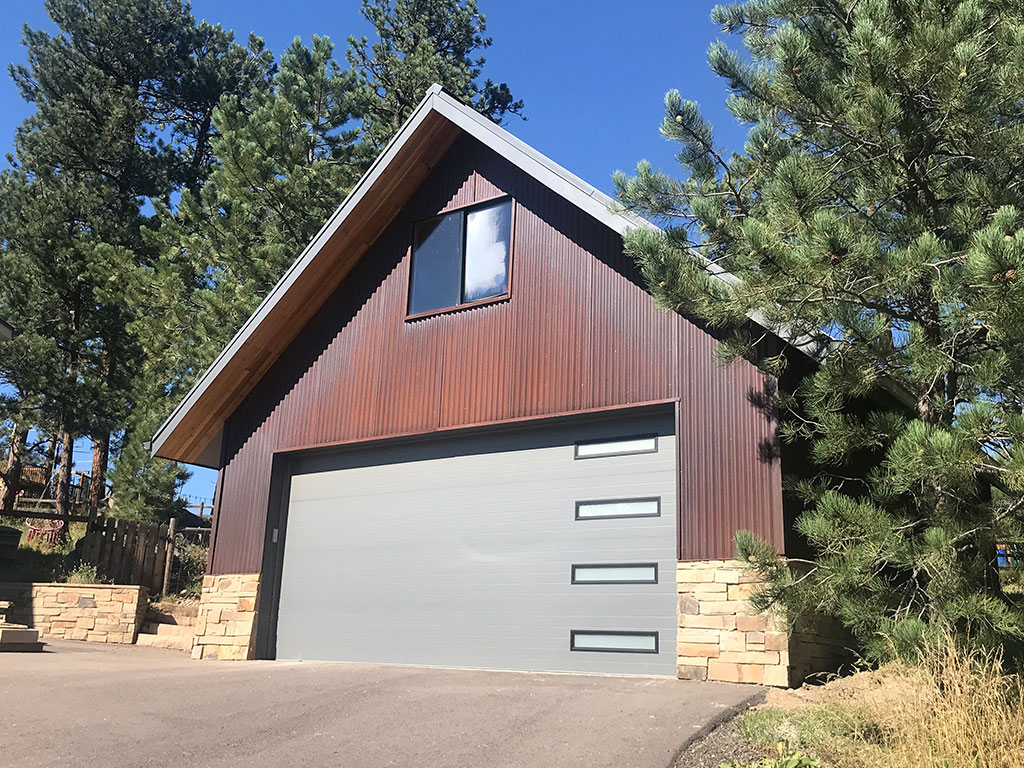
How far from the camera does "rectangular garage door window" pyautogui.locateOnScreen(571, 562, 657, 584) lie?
347 inches

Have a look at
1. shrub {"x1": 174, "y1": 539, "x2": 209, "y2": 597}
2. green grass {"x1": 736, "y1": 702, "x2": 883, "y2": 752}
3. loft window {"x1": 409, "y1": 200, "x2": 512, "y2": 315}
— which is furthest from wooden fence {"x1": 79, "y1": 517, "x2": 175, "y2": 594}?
green grass {"x1": 736, "y1": 702, "x2": 883, "y2": 752}

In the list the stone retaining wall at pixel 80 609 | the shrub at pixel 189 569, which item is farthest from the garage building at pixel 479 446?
the shrub at pixel 189 569

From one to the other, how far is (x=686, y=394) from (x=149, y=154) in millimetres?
21313

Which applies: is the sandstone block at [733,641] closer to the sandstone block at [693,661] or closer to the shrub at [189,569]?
the sandstone block at [693,661]

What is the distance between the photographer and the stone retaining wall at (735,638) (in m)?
7.57

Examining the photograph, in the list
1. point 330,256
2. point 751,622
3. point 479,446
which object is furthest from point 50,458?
point 751,622

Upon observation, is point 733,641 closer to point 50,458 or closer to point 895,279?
point 895,279

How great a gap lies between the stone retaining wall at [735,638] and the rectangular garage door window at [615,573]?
52 centimetres

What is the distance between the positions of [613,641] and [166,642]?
8.36 meters

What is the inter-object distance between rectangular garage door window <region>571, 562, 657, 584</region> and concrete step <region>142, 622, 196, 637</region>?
742 cm

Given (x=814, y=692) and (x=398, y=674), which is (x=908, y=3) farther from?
(x=398, y=674)

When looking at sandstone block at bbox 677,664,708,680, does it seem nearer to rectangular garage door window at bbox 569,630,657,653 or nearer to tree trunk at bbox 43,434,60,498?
rectangular garage door window at bbox 569,630,657,653

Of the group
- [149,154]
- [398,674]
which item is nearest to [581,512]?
[398,674]

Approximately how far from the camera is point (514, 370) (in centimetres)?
1009
